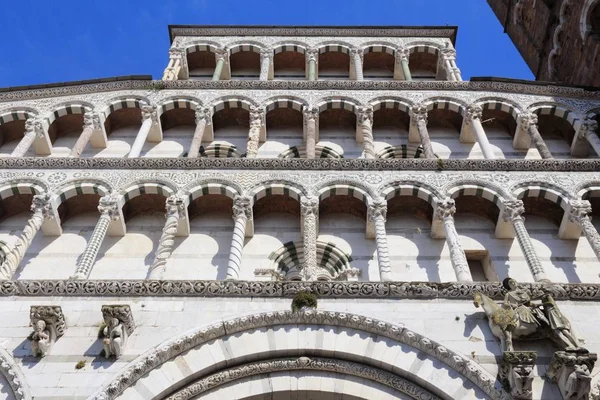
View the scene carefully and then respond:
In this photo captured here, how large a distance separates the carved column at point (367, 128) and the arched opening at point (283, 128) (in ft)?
5.16

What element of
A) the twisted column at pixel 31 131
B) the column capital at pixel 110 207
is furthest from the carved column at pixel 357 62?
the twisted column at pixel 31 131

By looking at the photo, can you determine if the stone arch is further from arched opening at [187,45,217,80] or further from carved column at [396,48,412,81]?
arched opening at [187,45,217,80]

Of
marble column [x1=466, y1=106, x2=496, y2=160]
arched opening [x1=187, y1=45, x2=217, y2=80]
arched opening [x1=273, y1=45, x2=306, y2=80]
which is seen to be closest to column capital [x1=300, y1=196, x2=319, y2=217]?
marble column [x1=466, y1=106, x2=496, y2=160]

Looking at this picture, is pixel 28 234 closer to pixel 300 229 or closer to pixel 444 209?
pixel 300 229

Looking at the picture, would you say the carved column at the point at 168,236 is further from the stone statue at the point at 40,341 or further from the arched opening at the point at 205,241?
the stone statue at the point at 40,341

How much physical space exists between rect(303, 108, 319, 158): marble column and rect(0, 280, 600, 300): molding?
4.72 m

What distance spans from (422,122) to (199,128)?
5.40 m

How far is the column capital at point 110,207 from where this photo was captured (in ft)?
40.7

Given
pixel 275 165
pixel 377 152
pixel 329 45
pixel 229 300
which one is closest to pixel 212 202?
pixel 275 165

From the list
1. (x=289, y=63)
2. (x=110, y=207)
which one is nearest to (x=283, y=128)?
(x=289, y=63)

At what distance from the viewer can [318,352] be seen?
31.2ft

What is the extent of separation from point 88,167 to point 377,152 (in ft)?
22.1

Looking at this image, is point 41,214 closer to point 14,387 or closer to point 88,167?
point 88,167

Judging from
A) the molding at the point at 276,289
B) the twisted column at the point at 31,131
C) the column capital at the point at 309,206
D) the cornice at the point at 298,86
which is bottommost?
the molding at the point at 276,289
